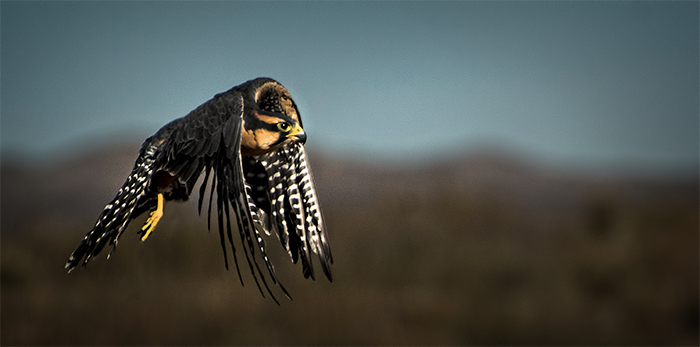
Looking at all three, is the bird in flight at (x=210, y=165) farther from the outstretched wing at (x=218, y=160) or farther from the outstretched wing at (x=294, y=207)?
the outstretched wing at (x=294, y=207)

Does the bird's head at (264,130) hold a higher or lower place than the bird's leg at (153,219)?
higher

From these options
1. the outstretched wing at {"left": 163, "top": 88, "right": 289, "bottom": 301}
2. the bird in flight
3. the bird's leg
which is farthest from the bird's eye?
the bird's leg

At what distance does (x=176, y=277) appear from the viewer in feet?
36.7

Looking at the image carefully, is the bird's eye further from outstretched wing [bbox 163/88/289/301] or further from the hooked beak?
outstretched wing [bbox 163/88/289/301]

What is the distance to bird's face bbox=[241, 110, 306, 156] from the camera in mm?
1572

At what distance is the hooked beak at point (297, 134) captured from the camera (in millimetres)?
1607

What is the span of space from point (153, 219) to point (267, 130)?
501mm

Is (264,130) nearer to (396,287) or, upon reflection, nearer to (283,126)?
(283,126)

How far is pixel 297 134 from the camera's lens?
163 centimetres

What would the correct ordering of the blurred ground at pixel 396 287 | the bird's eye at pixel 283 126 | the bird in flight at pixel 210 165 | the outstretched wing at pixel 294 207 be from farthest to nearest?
the blurred ground at pixel 396 287 < the outstretched wing at pixel 294 207 < the bird's eye at pixel 283 126 < the bird in flight at pixel 210 165

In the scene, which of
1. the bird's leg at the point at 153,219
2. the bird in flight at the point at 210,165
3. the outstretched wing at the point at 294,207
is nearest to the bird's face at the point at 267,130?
the bird in flight at the point at 210,165

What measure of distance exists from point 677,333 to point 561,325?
11.0 ft

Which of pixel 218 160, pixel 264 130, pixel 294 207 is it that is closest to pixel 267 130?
pixel 264 130

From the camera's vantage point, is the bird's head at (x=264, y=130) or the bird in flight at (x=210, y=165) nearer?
the bird in flight at (x=210, y=165)
